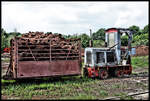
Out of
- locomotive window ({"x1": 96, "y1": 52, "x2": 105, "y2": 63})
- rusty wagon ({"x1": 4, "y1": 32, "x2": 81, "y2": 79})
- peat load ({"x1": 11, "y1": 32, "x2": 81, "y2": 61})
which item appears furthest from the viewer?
locomotive window ({"x1": 96, "y1": 52, "x2": 105, "y2": 63})

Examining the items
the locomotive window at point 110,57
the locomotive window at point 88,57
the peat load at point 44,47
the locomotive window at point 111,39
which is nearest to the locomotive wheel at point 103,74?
the locomotive window at point 110,57

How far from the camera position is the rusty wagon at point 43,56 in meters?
10.9

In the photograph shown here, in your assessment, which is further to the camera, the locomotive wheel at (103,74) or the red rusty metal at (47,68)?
the locomotive wheel at (103,74)

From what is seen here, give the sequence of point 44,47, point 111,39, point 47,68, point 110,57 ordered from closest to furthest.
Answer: point 47,68
point 44,47
point 110,57
point 111,39

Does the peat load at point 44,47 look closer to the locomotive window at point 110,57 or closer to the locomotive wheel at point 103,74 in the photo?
the locomotive wheel at point 103,74

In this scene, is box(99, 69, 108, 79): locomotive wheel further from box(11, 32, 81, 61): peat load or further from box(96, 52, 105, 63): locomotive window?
box(11, 32, 81, 61): peat load

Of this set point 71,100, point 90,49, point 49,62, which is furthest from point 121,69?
point 71,100

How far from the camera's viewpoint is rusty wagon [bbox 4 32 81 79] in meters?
10.9

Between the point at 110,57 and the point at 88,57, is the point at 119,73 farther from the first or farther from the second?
the point at 88,57

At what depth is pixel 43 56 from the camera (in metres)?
11.6

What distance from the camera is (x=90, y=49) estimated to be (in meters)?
14.1

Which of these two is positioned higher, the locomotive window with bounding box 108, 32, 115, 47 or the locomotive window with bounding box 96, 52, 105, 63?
the locomotive window with bounding box 108, 32, 115, 47

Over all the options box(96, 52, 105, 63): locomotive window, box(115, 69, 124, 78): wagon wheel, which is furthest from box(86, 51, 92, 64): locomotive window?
box(115, 69, 124, 78): wagon wheel

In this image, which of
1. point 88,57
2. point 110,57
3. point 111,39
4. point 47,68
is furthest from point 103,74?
point 47,68
